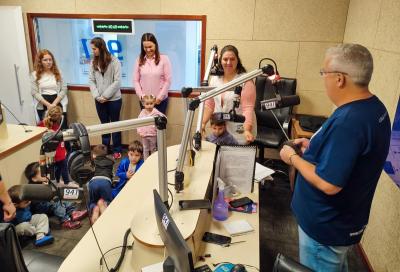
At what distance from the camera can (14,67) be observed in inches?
174

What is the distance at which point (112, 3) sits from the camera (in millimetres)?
4203

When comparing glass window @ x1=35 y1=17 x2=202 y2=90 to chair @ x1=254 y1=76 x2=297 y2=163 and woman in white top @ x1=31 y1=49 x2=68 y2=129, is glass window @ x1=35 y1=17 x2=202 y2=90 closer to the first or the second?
woman in white top @ x1=31 y1=49 x2=68 y2=129

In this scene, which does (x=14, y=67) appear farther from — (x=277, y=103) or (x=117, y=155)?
(x=277, y=103)

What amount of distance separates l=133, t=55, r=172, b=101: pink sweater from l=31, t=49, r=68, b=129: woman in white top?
1098 millimetres

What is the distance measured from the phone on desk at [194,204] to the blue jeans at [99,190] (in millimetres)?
1291

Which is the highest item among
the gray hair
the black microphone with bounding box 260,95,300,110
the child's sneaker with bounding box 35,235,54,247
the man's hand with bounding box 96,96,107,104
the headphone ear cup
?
the gray hair

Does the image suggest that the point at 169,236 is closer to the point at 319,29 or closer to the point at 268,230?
the point at 268,230

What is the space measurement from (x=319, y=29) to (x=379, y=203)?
230 centimetres

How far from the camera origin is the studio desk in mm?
1295

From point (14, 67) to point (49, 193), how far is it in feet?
13.2

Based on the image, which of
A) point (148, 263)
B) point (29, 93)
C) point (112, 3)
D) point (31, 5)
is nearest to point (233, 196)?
point (148, 263)

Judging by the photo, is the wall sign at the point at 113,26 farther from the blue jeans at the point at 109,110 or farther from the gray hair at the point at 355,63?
the gray hair at the point at 355,63

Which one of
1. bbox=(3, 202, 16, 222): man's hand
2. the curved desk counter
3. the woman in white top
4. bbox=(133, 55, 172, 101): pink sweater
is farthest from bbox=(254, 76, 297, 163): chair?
the woman in white top

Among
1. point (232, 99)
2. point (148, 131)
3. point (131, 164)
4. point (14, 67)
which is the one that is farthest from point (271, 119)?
point (14, 67)
